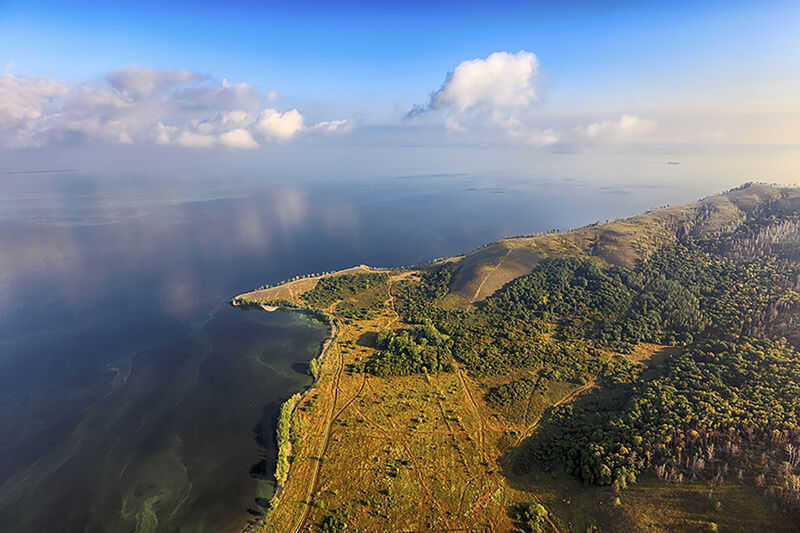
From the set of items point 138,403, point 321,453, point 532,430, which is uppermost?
point 532,430

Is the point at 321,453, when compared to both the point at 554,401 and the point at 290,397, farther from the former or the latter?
the point at 554,401

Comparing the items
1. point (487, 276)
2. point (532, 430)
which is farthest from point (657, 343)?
point (487, 276)

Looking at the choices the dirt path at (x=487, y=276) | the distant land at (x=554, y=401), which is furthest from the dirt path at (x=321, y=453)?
the dirt path at (x=487, y=276)

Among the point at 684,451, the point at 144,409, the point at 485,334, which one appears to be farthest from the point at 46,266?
the point at 684,451

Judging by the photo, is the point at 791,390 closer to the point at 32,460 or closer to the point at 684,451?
the point at 684,451

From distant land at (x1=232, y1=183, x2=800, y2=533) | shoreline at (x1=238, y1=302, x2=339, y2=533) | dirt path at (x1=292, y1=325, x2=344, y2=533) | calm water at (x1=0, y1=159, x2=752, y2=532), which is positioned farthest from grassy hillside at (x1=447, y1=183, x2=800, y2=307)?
calm water at (x1=0, y1=159, x2=752, y2=532)

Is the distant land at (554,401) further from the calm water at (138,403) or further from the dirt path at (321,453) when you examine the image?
the calm water at (138,403)

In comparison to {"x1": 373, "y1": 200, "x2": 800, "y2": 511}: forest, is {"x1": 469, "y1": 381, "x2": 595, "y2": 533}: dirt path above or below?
below

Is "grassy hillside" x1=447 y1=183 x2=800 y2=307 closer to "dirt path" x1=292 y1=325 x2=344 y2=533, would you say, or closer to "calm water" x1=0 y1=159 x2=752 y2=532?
"dirt path" x1=292 y1=325 x2=344 y2=533
